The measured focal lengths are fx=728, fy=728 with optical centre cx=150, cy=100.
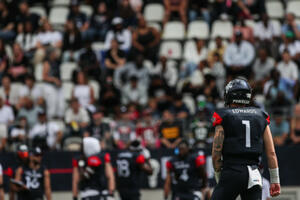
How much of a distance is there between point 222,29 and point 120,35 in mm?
2843

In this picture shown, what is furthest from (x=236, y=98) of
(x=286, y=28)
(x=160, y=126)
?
(x=286, y=28)

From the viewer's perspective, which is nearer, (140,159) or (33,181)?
(33,181)

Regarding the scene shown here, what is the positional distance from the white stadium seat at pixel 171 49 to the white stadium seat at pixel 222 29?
1.02 m

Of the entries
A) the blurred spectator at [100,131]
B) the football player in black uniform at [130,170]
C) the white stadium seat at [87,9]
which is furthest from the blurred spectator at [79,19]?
the football player in black uniform at [130,170]

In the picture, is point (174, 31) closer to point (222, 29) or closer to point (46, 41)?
point (222, 29)

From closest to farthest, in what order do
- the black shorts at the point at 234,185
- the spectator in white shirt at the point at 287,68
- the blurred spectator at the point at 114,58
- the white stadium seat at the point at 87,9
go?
1. the black shorts at the point at 234,185
2. the spectator in white shirt at the point at 287,68
3. the blurred spectator at the point at 114,58
4. the white stadium seat at the point at 87,9

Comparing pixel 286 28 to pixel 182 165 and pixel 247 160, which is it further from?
pixel 247 160

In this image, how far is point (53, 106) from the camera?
1811cm

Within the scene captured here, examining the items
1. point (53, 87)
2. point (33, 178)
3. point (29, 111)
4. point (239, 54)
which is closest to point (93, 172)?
point (33, 178)

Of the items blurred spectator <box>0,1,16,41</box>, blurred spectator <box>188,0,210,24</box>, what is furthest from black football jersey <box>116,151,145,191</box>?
blurred spectator <box>0,1,16,41</box>

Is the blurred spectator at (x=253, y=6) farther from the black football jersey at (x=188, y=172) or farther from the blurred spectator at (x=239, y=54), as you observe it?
the black football jersey at (x=188, y=172)

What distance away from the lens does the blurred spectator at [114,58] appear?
1925 centimetres

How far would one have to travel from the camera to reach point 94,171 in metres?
13.3

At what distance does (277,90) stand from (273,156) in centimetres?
880
